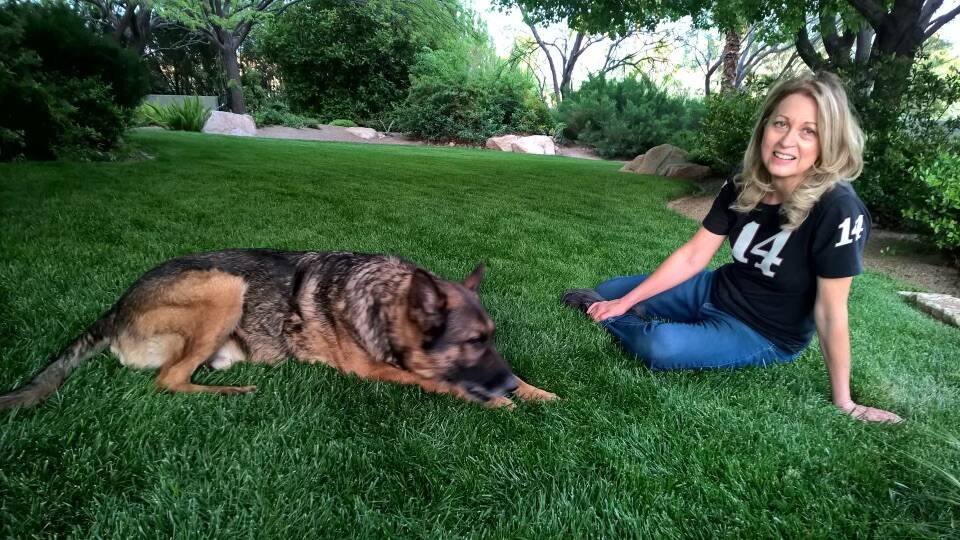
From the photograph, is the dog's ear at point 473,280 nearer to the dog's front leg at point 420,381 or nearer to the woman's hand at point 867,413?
the dog's front leg at point 420,381

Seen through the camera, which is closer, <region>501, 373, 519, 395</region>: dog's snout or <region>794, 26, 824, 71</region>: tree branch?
<region>501, 373, 519, 395</region>: dog's snout

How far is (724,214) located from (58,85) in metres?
10.8

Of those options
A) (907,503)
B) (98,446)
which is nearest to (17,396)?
(98,446)

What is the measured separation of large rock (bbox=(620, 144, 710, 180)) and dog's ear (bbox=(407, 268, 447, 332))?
13373 millimetres

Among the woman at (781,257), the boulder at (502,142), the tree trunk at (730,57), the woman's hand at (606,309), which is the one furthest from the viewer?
the boulder at (502,142)

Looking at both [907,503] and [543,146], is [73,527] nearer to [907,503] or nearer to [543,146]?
[907,503]

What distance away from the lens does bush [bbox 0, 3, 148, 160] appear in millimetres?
7930

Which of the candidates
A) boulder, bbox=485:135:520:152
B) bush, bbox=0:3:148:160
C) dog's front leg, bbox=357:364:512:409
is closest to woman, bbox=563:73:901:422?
dog's front leg, bbox=357:364:512:409

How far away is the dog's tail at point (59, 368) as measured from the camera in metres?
2.05

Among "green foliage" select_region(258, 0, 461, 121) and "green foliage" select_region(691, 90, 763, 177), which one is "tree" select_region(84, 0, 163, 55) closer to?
"green foliage" select_region(258, 0, 461, 121)

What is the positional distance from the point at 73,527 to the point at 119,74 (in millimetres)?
10984

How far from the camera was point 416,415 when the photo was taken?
7.84 feet

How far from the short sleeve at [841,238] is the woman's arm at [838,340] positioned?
0.07 m

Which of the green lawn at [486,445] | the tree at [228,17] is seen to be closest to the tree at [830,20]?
the green lawn at [486,445]
